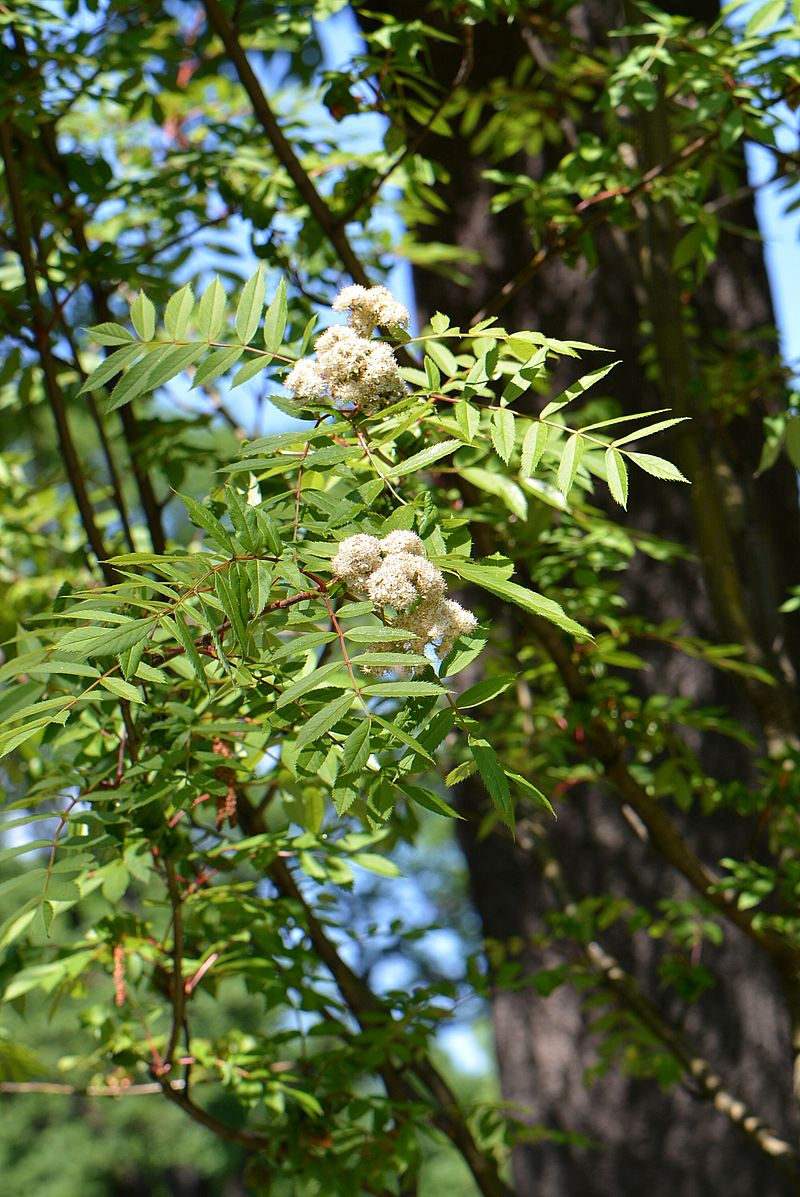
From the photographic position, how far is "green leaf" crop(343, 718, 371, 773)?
1008 mm

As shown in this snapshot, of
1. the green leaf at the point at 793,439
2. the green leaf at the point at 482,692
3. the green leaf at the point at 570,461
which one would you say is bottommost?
the green leaf at the point at 482,692

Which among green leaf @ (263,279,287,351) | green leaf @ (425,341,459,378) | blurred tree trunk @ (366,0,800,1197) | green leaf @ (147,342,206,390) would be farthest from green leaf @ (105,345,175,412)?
blurred tree trunk @ (366,0,800,1197)

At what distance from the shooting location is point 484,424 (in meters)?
1.31

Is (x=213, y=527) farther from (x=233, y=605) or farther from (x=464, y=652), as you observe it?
(x=464, y=652)

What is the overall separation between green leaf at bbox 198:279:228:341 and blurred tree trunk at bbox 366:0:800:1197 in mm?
1893

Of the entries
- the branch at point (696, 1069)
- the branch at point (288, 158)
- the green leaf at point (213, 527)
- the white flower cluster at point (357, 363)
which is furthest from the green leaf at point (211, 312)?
the branch at point (696, 1069)

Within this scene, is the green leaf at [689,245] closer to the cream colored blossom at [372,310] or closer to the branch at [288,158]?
the branch at [288,158]

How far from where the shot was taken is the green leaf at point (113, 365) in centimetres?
125

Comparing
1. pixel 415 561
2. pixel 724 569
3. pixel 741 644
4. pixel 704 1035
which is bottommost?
pixel 704 1035

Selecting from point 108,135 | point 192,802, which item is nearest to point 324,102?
point 192,802

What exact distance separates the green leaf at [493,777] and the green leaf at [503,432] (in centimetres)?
30

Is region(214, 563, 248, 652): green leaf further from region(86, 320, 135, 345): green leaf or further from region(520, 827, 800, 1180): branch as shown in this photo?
region(520, 827, 800, 1180): branch

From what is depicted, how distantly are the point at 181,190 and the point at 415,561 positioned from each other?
1766 millimetres

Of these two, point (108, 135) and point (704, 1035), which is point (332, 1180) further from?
point (108, 135)
